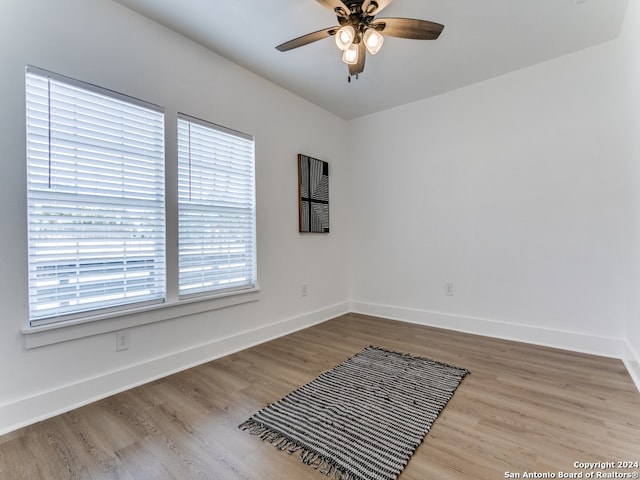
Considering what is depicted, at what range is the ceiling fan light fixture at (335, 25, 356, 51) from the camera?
185 centimetres

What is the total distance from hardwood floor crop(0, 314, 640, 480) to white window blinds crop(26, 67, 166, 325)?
69 centimetres

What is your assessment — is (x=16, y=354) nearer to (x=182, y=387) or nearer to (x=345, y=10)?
(x=182, y=387)

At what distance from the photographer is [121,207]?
2119 millimetres

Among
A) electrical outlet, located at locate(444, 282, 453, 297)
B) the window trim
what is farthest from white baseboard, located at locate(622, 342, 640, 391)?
the window trim

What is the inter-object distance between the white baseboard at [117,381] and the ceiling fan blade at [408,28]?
268cm

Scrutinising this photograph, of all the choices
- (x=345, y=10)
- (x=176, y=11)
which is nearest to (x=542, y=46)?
(x=345, y=10)

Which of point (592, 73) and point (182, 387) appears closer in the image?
point (182, 387)

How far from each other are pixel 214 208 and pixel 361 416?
2.01m

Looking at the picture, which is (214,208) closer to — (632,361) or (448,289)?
(448,289)

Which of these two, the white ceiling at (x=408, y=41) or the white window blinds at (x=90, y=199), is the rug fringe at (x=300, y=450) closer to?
the white window blinds at (x=90, y=199)

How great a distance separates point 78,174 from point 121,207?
31 centimetres

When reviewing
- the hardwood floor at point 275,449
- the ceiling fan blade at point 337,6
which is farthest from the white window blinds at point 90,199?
the ceiling fan blade at point 337,6

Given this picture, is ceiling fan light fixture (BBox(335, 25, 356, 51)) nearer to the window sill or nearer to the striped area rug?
the window sill

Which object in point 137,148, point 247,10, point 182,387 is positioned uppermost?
point 247,10
